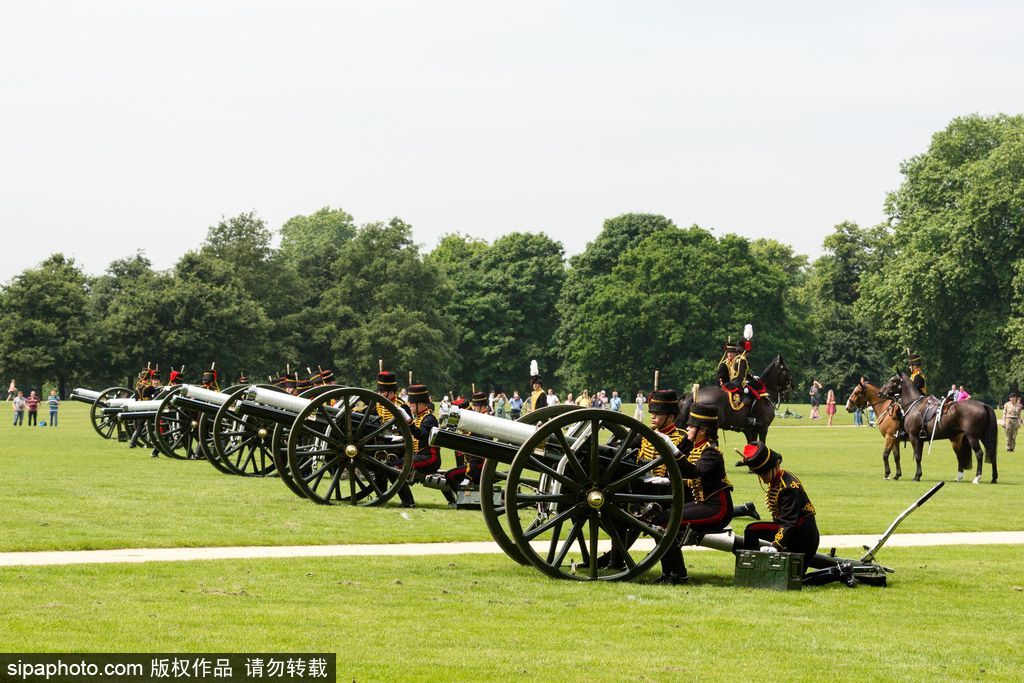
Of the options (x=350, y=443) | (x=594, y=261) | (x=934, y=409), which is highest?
(x=594, y=261)

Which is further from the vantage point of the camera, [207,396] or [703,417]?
[207,396]

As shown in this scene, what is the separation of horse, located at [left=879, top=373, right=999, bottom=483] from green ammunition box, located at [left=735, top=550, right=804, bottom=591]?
55.1ft

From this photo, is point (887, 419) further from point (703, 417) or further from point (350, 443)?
point (703, 417)

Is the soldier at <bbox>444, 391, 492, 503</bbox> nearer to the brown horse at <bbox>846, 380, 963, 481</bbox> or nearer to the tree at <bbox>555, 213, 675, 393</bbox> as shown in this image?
the brown horse at <bbox>846, 380, 963, 481</bbox>

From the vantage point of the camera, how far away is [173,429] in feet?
105

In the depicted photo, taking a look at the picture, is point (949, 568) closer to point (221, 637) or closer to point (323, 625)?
point (323, 625)

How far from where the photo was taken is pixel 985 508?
21594 mm

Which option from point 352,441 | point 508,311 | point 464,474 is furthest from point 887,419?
point 508,311

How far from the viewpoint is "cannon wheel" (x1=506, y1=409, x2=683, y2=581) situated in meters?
12.2

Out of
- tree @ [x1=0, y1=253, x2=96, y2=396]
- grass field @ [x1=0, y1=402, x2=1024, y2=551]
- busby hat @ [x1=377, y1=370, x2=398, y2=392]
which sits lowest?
grass field @ [x1=0, y1=402, x2=1024, y2=551]

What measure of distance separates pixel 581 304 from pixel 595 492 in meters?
82.3

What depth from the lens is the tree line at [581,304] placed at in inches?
2672

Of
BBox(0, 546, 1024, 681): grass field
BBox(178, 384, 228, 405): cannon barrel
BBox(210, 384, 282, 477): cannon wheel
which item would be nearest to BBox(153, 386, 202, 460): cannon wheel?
BBox(210, 384, 282, 477): cannon wheel

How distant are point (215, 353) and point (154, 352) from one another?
3667 mm
